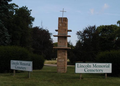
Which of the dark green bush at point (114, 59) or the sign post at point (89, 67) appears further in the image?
the dark green bush at point (114, 59)

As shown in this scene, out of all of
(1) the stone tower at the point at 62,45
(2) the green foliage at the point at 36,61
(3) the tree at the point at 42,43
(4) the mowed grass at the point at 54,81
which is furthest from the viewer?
(3) the tree at the point at 42,43

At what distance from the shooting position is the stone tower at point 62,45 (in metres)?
18.1

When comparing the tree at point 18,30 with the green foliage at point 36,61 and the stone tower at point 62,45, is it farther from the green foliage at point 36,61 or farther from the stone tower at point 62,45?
the stone tower at point 62,45

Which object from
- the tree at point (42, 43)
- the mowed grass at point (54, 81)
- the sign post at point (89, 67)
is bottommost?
the mowed grass at point (54, 81)

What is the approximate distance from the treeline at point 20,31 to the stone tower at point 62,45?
11269 millimetres

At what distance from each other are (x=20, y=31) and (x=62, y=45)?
50.7ft

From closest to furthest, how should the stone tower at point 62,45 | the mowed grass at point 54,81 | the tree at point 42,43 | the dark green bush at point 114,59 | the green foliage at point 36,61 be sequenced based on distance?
1. the mowed grass at point 54,81
2. the dark green bush at point 114,59
3. the stone tower at point 62,45
4. the green foliage at point 36,61
5. the tree at point 42,43

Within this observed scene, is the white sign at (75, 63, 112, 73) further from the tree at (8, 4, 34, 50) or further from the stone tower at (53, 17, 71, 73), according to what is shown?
the tree at (8, 4, 34, 50)

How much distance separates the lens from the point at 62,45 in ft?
59.9

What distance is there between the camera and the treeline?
26636 mm

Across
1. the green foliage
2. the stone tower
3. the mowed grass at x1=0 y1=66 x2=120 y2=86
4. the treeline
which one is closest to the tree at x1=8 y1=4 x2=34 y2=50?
the treeline

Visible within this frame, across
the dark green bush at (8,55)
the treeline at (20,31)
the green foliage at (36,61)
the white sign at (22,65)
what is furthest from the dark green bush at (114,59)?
the treeline at (20,31)

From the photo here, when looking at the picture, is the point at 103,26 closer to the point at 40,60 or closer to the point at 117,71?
the point at 40,60

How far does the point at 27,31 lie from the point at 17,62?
20467 mm
